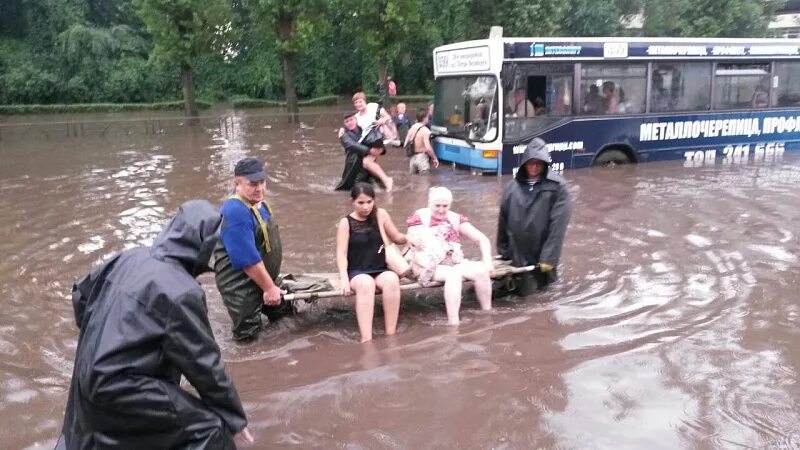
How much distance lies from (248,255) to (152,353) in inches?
97.1

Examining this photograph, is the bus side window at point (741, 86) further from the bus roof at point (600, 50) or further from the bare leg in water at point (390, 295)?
the bare leg in water at point (390, 295)

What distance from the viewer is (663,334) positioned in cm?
586

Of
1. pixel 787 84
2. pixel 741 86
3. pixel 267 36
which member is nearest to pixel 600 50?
pixel 741 86

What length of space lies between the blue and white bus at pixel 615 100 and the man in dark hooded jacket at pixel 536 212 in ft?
21.4

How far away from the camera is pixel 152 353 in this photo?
2887 mm

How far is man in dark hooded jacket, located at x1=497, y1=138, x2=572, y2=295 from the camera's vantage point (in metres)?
6.50

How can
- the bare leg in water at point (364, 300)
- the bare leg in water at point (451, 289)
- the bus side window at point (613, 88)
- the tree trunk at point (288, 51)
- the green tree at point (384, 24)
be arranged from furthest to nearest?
1. the tree trunk at point (288, 51)
2. the green tree at point (384, 24)
3. the bus side window at point (613, 88)
4. the bare leg in water at point (451, 289)
5. the bare leg in water at point (364, 300)

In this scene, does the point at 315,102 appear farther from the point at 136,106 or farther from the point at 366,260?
the point at 366,260

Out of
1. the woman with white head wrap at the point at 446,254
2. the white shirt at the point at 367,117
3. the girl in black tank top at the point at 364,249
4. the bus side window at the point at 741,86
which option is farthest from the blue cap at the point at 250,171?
the bus side window at the point at 741,86

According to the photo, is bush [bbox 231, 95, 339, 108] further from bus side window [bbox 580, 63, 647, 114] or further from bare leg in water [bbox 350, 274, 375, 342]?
bare leg in water [bbox 350, 274, 375, 342]

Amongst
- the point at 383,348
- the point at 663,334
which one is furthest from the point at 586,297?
the point at 383,348

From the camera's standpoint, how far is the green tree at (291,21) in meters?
27.9

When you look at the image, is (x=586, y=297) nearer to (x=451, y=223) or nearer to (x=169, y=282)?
(x=451, y=223)

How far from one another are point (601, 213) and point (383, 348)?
607 cm
